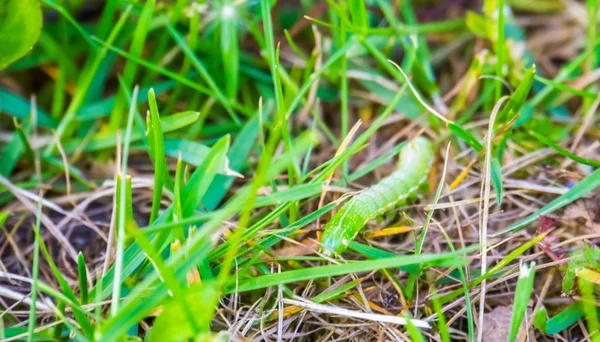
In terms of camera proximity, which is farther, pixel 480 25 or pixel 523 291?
pixel 480 25

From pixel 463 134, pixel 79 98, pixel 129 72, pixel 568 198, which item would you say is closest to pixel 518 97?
pixel 463 134

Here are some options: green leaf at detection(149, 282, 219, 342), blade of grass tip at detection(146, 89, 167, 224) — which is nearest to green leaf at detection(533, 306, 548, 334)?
green leaf at detection(149, 282, 219, 342)

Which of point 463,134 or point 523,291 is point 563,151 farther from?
point 523,291

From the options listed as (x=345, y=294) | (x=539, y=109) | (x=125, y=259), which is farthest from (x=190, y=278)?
(x=539, y=109)

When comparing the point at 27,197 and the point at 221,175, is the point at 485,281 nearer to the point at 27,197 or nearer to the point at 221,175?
the point at 221,175

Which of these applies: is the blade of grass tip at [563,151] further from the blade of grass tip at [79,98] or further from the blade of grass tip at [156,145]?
the blade of grass tip at [79,98]
